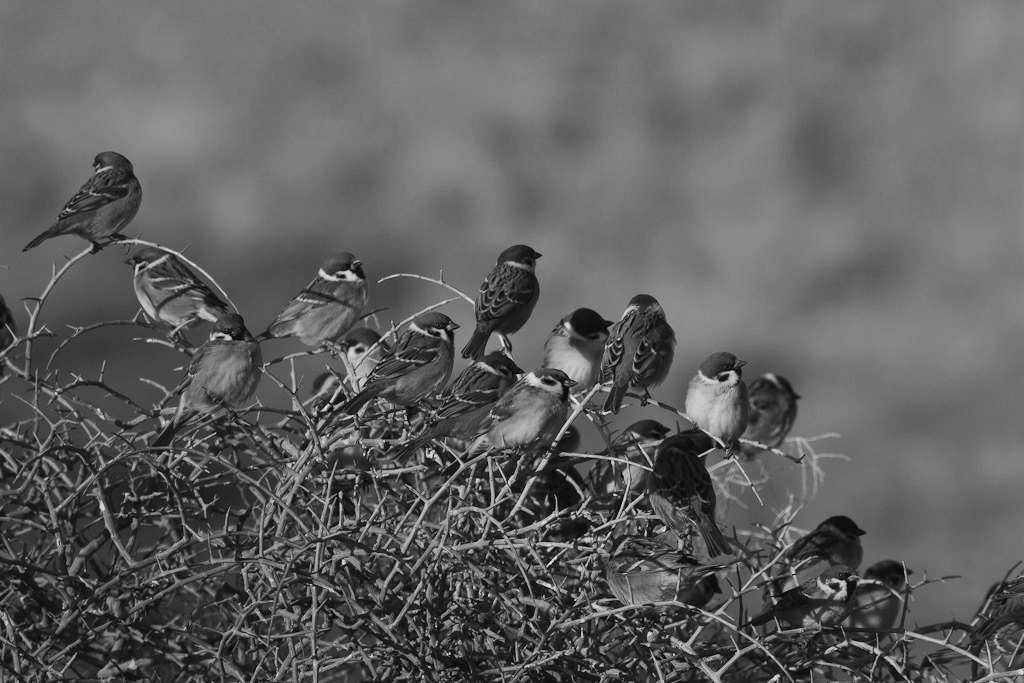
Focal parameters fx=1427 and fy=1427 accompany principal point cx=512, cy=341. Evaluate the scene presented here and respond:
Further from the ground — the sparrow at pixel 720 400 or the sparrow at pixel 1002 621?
the sparrow at pixel 720 400

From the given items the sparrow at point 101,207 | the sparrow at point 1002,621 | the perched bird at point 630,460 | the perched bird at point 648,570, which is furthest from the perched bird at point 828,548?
the sparrow at point 101,207

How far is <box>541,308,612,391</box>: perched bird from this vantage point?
554 cm

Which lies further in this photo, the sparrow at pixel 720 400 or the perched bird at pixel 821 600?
the sparrow at pixel 720 400

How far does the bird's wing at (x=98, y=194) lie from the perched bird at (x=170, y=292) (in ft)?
1.05

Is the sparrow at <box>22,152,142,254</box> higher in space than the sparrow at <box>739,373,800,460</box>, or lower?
higher

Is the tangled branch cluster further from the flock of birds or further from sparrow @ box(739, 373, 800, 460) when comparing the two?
sparrow @ box(739, 373, 800, 460)

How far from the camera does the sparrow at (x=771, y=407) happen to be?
23.5ft

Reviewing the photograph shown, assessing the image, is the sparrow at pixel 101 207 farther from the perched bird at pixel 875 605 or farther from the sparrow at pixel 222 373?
the perched bird at pixel 875 605

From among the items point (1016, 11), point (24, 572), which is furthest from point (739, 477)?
point (1016, 11)

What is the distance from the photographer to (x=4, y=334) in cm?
516

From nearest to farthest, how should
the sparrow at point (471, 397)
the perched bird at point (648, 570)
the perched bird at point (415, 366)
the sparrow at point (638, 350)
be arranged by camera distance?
1. the perched bird at point (648, 570)
2. the sparrow at point (471, 397)
3. the perched bird at point (415, 366)
4. the sparrow at point (638, 350)

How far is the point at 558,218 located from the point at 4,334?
986cm

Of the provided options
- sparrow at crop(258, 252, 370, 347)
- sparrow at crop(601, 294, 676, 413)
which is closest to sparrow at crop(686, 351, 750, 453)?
sparrow at crop(601, 294, 676, 413)

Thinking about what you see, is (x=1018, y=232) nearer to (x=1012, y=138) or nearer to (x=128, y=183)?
(x=1012, y=138)
